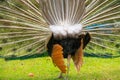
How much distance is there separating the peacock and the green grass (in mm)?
740

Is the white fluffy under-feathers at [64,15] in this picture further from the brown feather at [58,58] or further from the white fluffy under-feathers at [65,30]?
the brown feather at [58,58]

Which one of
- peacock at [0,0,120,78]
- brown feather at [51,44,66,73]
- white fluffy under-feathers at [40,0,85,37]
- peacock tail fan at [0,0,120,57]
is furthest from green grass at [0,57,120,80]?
white fluffy under-feathers at [40,0,85,37]

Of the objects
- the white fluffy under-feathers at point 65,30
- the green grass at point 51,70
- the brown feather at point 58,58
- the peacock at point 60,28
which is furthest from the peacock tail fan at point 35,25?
the green grass at point 51,70

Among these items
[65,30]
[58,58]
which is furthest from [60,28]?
[58,58]

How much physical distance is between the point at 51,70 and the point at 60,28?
2992 mm

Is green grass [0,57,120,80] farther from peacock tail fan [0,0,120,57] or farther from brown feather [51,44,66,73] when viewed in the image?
brown feather [51,44,66,73]

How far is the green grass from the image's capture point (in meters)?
7.76

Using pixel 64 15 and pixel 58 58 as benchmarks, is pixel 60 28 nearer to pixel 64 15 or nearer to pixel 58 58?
pixel 64 15

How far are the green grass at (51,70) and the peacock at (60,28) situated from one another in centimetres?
74

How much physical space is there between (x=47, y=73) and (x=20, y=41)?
1.91 m

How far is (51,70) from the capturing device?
8.53m

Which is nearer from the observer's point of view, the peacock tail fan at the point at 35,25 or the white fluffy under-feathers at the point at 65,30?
the white fluffy under-feathers at the point at 65,30

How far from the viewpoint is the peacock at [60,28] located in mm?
5738

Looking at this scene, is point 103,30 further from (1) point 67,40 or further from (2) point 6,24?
(2) point 6,24
